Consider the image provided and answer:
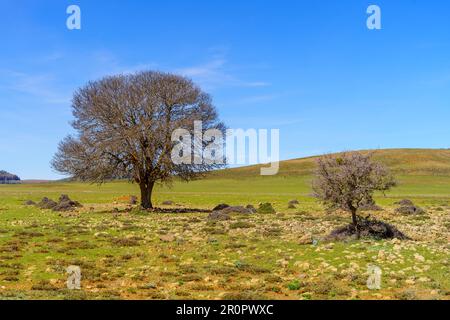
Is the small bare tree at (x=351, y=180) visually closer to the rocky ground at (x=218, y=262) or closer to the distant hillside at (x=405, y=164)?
the rocky ground at (x=218, y=262)

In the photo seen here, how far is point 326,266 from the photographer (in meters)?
17.2

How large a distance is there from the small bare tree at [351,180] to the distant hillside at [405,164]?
372 feet

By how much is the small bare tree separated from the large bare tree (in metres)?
21.1

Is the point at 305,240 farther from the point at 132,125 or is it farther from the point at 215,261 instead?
the point at 132,125

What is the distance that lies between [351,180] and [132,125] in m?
25.7

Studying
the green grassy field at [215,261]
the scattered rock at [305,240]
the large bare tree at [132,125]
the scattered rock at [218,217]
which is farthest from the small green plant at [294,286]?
the large bare tree at [132,125]

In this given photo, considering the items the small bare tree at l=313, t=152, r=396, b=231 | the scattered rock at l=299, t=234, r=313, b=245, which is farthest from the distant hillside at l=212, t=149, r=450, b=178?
the scattered rock at l=299, t=234, r=313, b=245

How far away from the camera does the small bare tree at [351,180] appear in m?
24.0

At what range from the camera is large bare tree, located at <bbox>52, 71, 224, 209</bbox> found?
43781 mm

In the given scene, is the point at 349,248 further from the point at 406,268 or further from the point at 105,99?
the point at 105,99

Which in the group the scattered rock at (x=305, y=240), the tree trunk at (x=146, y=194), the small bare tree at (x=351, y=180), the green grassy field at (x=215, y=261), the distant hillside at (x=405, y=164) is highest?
the distant hillside at (x=405, y=164)

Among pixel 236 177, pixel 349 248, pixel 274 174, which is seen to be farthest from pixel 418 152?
pixel 349 248

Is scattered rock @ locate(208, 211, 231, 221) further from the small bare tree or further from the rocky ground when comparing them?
the small bare tree

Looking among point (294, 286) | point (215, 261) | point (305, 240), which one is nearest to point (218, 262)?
point (215, 261)
